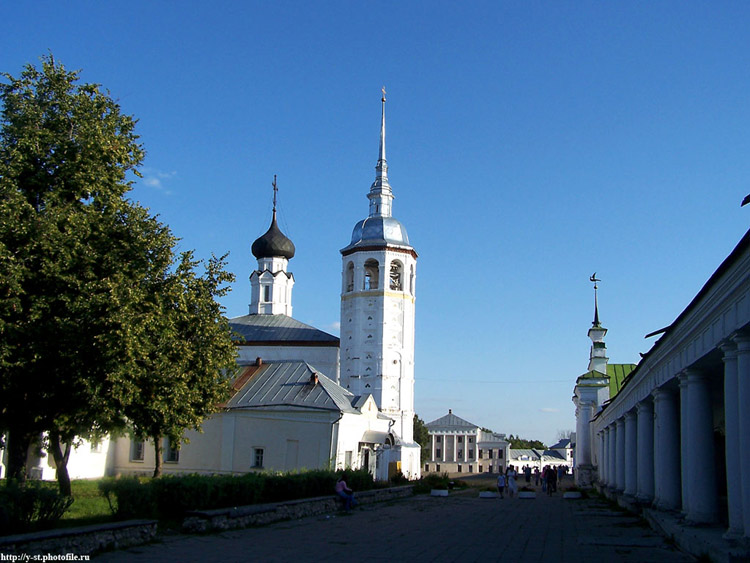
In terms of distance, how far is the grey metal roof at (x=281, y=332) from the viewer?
198ft

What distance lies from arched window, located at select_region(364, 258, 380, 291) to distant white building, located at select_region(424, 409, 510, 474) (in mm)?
47427

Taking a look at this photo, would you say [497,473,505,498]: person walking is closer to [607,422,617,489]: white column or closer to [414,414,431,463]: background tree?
[607,422,617,489]: white column

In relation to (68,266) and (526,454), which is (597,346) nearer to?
(68,266)

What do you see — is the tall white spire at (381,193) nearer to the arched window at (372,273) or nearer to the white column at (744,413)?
the arched window at (372,273)

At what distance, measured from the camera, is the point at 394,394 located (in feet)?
194

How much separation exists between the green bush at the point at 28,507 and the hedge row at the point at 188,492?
2.22m

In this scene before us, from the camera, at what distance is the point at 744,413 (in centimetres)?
1020

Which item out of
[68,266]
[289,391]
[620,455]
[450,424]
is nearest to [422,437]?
[450,424]

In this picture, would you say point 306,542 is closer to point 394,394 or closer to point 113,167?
point 113,167

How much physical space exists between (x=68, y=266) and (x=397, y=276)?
4278 centimetres

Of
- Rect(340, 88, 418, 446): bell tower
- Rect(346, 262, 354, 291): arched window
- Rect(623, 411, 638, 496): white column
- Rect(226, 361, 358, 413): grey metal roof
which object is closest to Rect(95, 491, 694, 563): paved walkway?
Rect(623, 411, 638, 496): white column

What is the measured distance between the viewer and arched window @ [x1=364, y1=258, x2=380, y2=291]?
61.4m

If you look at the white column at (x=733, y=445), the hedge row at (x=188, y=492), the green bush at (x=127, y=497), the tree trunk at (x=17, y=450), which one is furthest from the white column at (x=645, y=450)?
the tree trunk at (x=17, y=450)

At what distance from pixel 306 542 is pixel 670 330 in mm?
7845
